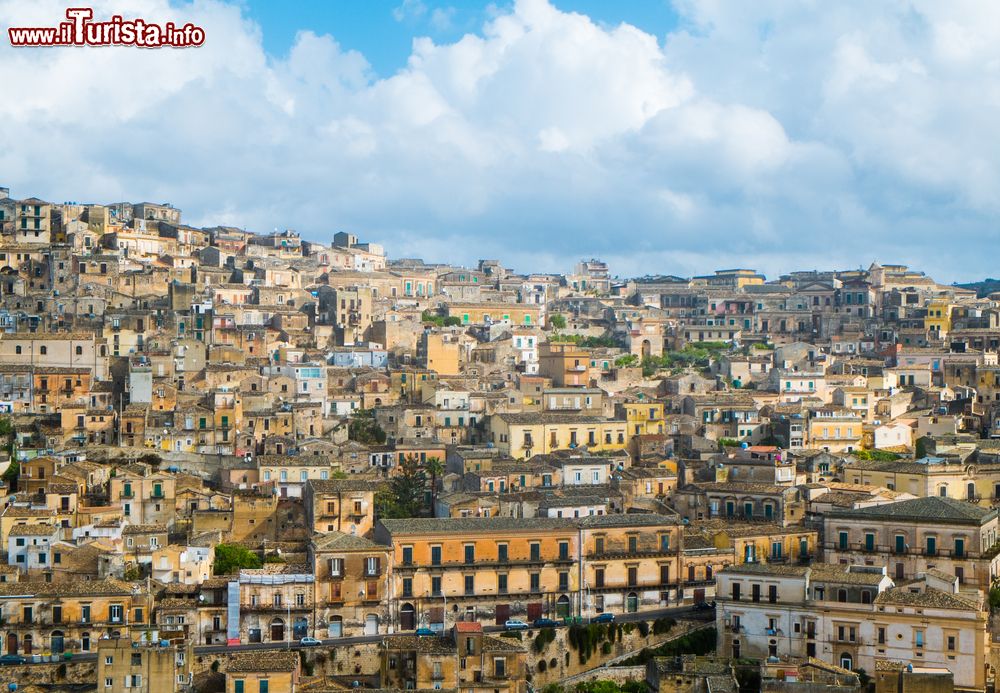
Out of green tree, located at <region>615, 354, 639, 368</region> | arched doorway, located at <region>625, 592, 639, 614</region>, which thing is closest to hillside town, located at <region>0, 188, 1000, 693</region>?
arched doorway, located at <region>625, 592, 639, 614</region>

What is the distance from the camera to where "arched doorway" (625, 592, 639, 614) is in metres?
Answer: 49.5

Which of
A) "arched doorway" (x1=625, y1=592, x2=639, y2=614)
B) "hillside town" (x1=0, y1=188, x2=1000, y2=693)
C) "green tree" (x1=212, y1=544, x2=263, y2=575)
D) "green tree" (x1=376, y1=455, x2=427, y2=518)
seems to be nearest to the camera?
"hillside town" (x1=0, y1=188, x2=1000, y2=693)

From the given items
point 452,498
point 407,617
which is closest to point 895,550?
point 452,498

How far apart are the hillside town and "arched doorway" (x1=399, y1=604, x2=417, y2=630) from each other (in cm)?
10

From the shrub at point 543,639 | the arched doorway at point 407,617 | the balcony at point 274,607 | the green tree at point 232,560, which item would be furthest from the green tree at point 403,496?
the shrub at point 543,639

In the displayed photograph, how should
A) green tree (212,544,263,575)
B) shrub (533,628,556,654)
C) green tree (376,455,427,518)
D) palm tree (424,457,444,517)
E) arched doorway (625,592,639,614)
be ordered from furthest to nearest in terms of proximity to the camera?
palm tree (424,457,444,517) < green tree (376,455,427,518) < arched doorway (625,592,639,614) < green tree (212,544,263,575) < shrub (533,628,556,654)

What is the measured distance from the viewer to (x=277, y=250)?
10338cm

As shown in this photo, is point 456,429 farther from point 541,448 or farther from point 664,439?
point 664,439

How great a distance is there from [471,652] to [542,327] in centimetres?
5169

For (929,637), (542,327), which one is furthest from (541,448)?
(542,327)

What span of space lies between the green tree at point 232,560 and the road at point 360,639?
3.38m

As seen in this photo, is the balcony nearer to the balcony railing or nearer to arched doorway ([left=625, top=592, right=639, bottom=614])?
arched doorway ([left=625, top=592, right=639, bottom=614])

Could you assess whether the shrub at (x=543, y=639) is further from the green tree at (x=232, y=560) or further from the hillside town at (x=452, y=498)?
the green tree at (x=232, y=560)

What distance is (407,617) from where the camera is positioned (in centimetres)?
4775
